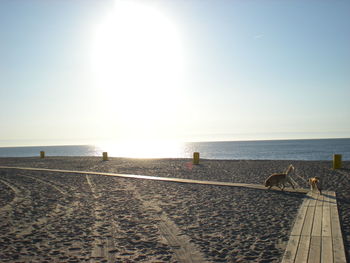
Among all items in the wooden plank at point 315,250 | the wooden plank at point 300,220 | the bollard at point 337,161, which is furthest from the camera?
the bollard at point 337,161

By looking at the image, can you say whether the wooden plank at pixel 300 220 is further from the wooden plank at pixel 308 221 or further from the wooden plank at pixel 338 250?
the wooden plank at pixel 338 250

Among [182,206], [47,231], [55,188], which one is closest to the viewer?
[47,231]

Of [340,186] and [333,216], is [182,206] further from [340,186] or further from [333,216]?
[340,186]

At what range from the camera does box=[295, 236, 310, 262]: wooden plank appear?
502cm

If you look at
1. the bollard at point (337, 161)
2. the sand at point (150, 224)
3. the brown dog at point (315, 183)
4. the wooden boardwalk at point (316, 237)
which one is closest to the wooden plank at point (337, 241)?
the wooden boardwalk at point (316, 237)

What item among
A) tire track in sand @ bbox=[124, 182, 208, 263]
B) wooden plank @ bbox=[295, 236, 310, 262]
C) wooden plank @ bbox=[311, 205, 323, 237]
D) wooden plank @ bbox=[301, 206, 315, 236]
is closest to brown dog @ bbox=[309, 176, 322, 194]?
wooden plank @ bbox=[301, 206, 315, 236]

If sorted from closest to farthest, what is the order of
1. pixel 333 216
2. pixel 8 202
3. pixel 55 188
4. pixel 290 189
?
pixel 333 216 → pixel 8 202 → pixel 290 189 → pixel 55 188

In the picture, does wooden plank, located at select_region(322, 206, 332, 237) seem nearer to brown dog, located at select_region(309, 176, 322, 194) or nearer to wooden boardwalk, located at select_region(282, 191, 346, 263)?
wooden boardwalk, located at select_region(282, 191, 346, 263)

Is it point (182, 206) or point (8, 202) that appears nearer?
point (182, 206)

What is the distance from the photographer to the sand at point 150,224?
18.5 ft

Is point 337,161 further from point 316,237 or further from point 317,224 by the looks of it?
point 316,237

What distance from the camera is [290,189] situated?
12.5m

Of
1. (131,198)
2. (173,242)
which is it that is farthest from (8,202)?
(173,242)

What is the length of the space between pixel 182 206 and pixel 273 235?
3.75 m
